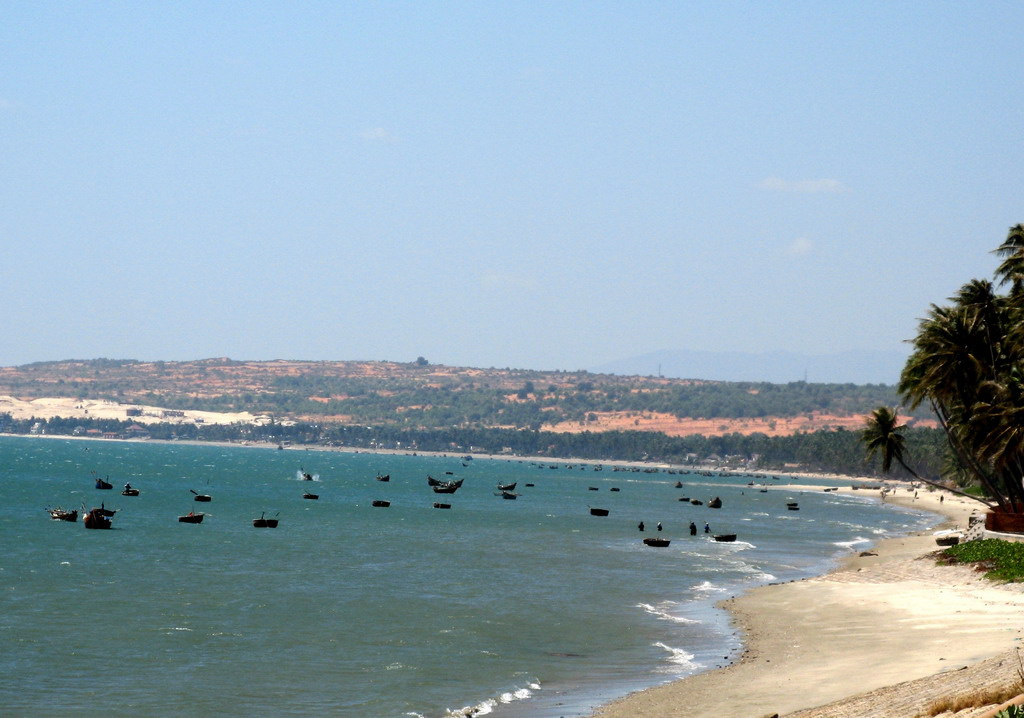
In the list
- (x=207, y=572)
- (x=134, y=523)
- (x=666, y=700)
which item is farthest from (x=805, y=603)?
(x=134, y=523)

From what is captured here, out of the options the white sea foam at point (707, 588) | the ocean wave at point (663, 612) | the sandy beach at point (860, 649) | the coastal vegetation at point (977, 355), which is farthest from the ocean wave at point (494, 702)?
the coastal vegetation at point (977, 355)

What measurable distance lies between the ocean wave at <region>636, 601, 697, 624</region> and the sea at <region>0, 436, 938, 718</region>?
0.43 feet

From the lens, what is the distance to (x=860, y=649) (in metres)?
A: 39.0

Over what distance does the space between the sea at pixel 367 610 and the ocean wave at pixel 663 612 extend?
0.43ft

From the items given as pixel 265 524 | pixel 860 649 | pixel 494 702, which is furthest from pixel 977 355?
pixel 265 524

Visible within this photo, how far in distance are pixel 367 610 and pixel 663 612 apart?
1347cm

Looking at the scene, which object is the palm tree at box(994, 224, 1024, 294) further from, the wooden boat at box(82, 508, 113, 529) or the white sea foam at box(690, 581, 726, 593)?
the wooden boat at box(82, 508, 113, 529)

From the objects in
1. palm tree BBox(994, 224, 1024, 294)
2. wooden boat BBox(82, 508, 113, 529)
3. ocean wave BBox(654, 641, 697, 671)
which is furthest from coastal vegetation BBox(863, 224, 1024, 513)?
wooden boat BBox(82, 508, 113, 529)

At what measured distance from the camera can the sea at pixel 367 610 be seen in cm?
3559

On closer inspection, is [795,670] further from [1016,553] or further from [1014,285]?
[1014,285]

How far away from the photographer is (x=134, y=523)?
102m

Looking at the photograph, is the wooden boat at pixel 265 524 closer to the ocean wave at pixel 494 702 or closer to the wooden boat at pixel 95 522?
the wooden boat at pixel 95 522

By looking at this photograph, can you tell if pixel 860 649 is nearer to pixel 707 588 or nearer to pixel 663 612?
pixel 663 612

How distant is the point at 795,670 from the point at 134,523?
78537 millimetres
